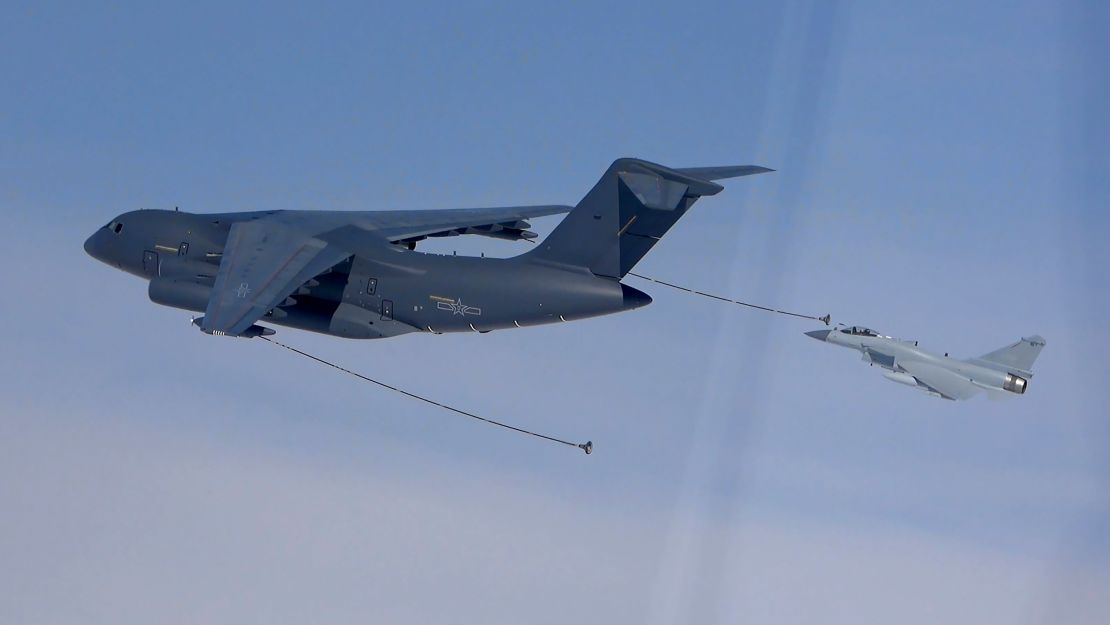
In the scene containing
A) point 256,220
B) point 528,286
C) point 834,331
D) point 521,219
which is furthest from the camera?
point 834,331

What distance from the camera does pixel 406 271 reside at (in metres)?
25.9

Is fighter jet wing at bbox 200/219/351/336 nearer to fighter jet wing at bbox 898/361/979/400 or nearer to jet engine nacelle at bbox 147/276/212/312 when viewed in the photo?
jet engine nacelle at bbox 147/276/212/312

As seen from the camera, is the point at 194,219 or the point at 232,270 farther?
the point at 194,219

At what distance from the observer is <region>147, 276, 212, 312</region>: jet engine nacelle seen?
86.8 feet

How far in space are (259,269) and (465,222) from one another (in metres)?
5.61

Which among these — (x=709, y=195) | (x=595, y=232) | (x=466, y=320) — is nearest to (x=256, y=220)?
(x=466, y=320)

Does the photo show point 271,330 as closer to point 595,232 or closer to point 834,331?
point 595,232

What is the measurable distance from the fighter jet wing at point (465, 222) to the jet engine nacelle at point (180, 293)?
4.03m

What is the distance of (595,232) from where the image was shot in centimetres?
2498

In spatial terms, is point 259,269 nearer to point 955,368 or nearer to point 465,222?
point 465,222

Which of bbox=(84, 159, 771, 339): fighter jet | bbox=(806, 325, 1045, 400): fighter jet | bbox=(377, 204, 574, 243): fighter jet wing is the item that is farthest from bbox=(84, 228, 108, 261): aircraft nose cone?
bbox=(806, 325, 1045, 400): fighter jet

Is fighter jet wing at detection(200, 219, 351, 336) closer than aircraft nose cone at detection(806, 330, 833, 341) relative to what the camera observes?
Yes

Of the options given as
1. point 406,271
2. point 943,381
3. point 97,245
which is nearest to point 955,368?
point 943,381

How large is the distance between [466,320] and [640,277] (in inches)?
141
